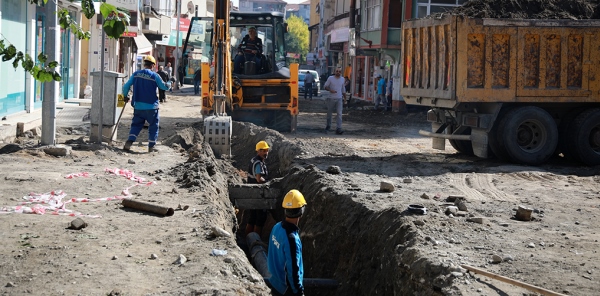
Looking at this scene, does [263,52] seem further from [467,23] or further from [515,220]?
[515,220]

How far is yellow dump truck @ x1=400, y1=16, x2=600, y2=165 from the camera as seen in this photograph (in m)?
14.1

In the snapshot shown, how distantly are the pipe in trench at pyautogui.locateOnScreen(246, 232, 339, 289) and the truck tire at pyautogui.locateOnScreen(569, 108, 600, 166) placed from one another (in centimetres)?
643

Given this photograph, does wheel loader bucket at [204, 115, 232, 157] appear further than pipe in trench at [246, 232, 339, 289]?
Yes

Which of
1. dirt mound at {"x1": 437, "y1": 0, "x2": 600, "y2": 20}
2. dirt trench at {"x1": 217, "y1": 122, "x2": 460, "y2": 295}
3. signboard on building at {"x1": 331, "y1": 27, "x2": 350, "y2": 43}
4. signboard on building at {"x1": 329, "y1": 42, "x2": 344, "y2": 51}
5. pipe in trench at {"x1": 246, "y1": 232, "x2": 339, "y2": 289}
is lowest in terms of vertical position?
pipe in trench at {"x1": 246, "y1": 232, "x2": 339, "y2": 289}

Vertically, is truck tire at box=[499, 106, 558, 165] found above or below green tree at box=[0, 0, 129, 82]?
below

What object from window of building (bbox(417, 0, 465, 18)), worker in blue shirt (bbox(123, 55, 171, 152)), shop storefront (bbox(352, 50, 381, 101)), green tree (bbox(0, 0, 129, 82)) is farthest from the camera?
shop storefront (bbox(352, 50, 381, 101))

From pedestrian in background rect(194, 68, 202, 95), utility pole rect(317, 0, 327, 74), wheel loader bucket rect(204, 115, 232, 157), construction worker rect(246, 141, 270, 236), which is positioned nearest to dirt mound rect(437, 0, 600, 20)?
construction worker rect(246, 141, 270, 236)

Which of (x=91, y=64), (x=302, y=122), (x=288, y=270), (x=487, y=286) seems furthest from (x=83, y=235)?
(x=91, y=64)

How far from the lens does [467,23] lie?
13.9 meters

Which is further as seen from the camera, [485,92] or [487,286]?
[485,92]

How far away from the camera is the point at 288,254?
712cm

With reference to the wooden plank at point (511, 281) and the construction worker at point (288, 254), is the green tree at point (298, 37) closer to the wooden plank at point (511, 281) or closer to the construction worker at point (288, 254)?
the construction worker at point (288, 254)

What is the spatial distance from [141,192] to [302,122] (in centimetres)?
1624

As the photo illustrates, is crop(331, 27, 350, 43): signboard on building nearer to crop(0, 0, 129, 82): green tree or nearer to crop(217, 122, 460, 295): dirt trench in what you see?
crop(217, 122, 460, 295): dirt trench
